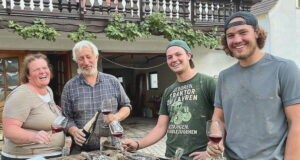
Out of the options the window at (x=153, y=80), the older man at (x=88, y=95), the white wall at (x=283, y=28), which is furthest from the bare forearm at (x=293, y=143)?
the window at (x=153, y=80)

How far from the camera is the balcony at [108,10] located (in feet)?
23.4

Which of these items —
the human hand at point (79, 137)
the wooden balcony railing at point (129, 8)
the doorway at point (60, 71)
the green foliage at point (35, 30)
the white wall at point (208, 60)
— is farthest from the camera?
the white wall at point (208, 60)

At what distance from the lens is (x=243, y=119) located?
204 cm

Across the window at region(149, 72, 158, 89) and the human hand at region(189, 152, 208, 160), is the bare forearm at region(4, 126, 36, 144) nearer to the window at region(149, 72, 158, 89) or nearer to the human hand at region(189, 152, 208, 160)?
the human hand at region(189, 152, 208, 160)

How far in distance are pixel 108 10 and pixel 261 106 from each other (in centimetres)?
680

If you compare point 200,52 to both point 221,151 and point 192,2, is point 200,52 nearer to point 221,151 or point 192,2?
point 192,2

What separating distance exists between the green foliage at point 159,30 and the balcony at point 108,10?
30cm

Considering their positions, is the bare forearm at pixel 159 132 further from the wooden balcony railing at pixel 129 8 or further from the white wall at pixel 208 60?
the white wall at pixel 208 60

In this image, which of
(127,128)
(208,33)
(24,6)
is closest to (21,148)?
(24,6)

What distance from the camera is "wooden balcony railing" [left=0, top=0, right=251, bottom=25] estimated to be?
7.25 metres

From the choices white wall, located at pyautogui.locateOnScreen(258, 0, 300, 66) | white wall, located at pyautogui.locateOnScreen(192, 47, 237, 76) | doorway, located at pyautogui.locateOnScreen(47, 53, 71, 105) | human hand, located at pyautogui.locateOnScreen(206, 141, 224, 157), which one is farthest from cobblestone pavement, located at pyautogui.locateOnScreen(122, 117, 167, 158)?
white wall, located at pyautogui.locateOnScreen(258, 0, 300, 66)

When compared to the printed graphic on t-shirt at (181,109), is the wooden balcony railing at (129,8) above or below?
above

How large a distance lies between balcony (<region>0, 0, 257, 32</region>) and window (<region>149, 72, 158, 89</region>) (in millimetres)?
5162

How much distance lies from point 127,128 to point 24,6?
552 cm
